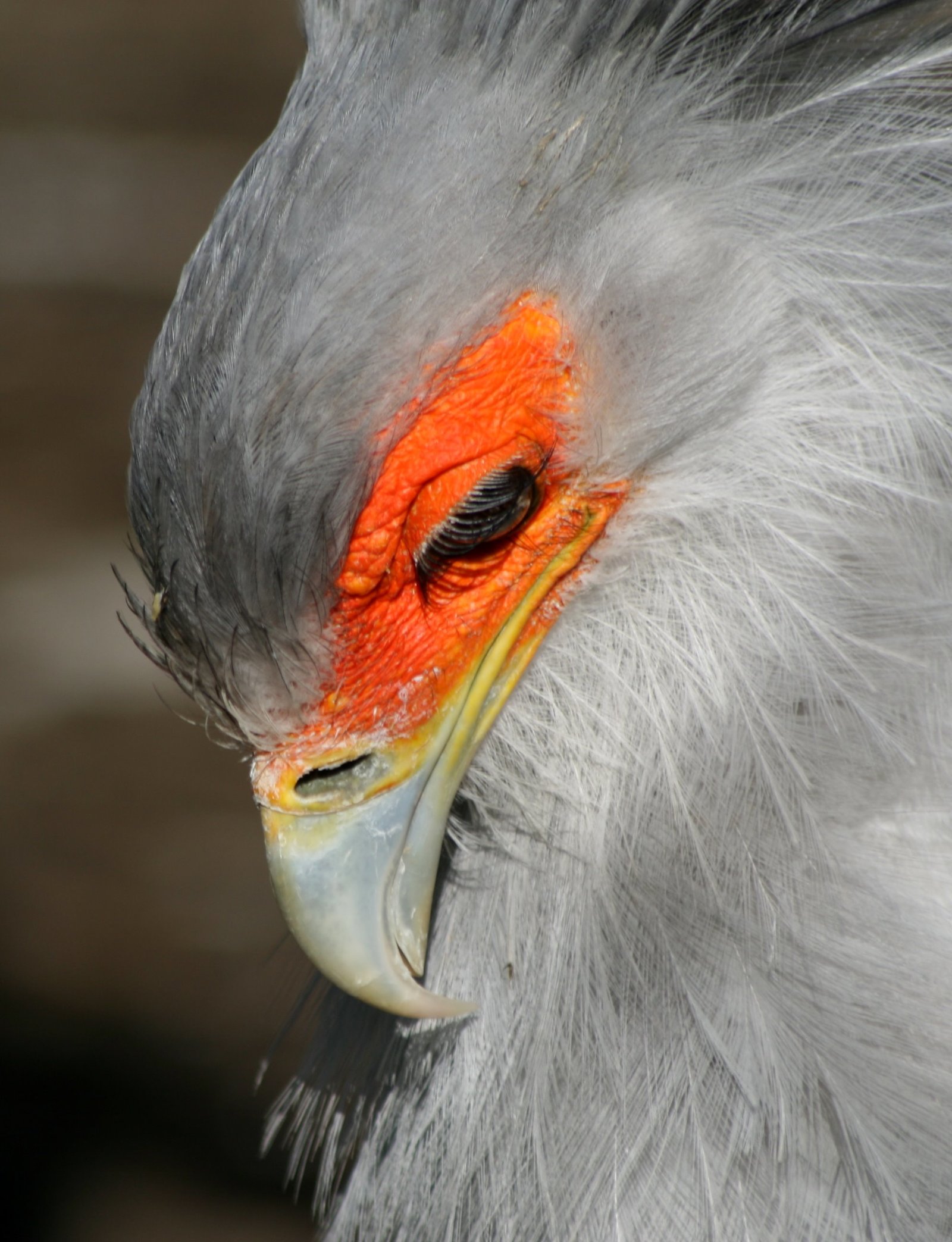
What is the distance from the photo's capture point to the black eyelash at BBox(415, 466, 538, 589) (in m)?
1.61

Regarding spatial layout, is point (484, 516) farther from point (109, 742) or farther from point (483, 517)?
point (109, 742)

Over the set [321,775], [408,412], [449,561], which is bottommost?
[321,775]

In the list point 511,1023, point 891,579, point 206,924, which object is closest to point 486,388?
point 891,579

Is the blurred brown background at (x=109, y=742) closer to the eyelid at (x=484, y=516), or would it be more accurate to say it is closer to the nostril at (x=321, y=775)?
the nostril at (x=321, y=775)

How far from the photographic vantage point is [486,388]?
5.27ft

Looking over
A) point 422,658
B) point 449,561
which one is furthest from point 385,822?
point 449,561

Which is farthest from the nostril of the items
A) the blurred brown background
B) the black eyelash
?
the blurred brown background

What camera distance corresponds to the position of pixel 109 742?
5.03m

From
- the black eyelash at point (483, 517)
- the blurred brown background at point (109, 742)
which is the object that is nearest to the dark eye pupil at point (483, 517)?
the black eyelash at point (483, 517)

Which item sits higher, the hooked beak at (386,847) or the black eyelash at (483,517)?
the black eyelash at (483,517)

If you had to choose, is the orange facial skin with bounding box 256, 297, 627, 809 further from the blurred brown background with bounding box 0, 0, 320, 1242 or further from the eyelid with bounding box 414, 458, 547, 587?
the blurred brown background with bounding box 0, 0, 320, 1242

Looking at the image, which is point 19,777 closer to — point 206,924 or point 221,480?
point 206,924

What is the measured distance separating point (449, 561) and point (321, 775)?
0.98 ft

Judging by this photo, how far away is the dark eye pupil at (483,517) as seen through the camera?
161 centimetres
